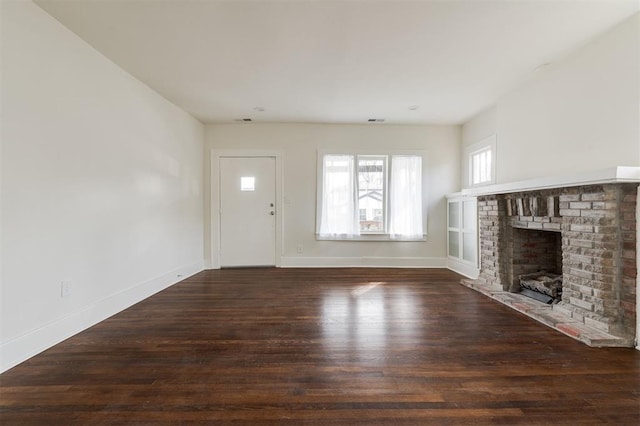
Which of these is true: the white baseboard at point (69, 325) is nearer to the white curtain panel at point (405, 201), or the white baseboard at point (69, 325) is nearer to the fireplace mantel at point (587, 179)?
the white curtain panel at point (405, 201)

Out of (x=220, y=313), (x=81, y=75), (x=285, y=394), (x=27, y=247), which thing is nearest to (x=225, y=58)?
(x=81, y=75)

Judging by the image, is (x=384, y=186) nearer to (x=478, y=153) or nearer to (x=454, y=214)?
(x=454, y=214)

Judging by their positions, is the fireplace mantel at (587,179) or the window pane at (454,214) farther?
the window pane at (454,214)

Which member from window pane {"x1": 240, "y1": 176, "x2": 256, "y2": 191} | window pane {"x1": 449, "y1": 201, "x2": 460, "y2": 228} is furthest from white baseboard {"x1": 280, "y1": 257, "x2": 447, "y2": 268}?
window pane {"x1": 240, "y1": 176, "x2": 256, "y2": 191}

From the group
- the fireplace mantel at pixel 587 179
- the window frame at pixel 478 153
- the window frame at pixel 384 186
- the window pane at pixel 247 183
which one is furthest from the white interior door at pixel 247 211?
the fireplace mantel at pixel 587 179

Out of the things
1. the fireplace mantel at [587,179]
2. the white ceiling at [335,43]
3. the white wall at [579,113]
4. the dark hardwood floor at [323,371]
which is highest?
the white ceiling at [335,43]

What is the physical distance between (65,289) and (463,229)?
15.3 ft

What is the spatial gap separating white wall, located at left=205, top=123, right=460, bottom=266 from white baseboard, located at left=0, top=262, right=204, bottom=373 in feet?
5.65

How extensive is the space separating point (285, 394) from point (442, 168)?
171 inches

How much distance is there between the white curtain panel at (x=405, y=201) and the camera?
186 inches

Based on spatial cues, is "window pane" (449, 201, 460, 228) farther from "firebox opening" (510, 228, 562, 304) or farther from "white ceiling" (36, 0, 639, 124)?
"white ceiling" (36, 0, 639, 124)

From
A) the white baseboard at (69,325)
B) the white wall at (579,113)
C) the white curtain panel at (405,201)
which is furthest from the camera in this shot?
the white curtain panel at (405,201)

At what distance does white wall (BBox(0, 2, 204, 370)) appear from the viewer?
1.83 meters

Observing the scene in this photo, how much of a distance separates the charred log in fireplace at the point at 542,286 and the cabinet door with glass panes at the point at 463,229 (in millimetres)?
795
